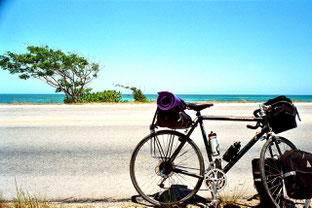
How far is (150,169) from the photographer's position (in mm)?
4062

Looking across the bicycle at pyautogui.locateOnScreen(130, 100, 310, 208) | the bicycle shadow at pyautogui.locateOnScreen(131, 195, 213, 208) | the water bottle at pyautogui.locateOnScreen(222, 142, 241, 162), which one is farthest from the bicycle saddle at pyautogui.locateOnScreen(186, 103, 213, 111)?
the bicycle shadow at pyautogui.locateOnScreen(131, 195, 213, 208)

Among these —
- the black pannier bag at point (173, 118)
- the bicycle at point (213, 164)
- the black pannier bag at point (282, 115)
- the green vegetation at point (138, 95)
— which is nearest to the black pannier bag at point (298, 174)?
the bicycle at point (213, 164)

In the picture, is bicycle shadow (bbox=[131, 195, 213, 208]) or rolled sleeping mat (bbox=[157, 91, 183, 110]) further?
bicycle shadow (bbox=[131, 195, 213, 208])

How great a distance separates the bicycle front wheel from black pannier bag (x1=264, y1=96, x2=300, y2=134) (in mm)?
1065

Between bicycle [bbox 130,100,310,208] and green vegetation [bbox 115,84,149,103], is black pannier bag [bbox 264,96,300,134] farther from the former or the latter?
green vegetation [bbox 115,84,149,103]

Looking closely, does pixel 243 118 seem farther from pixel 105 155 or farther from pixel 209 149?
pixel 105 155

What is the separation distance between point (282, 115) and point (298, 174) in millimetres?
716

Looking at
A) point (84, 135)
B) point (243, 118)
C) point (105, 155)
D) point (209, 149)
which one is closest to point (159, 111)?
point (209, 149)

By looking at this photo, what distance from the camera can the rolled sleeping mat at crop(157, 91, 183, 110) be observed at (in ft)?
8.46

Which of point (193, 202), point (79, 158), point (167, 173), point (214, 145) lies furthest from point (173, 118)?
point (79, 158)

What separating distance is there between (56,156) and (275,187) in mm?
4292

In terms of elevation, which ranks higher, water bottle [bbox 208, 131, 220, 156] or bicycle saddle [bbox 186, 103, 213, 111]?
bicycle saddle [bbox 186, 103, 213, 111]

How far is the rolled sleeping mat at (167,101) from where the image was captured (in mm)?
2580

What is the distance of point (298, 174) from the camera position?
2430 millimetres
